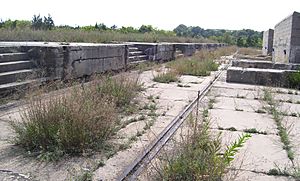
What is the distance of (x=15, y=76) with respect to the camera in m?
6.77

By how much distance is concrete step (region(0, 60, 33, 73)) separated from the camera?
6680mm

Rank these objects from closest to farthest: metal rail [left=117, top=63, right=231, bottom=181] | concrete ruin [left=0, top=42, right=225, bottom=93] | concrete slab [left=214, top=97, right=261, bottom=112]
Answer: metal rail [left=117, top=63, right=231, bottom=181] → concrete ruin [left=0, top=42, right=225, bottom=93] → concrete slab [left=214, top=97, right=261, bottom=112]

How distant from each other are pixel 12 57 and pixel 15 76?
68 centimetres

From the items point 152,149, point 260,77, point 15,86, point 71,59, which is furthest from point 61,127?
point 260,77

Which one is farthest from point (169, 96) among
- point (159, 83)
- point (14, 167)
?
point (14, 167)

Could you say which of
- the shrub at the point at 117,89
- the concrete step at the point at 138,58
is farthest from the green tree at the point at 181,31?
the shrub at the point at 117,89

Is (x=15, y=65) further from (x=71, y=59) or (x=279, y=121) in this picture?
(x=279, y=121)

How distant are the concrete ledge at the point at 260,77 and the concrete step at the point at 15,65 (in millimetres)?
7227

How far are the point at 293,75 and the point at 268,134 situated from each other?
21.6ft

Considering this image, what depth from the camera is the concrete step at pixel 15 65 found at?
21.9ft

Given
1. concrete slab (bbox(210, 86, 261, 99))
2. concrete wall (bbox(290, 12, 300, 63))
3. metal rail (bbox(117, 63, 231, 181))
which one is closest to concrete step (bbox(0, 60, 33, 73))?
metal rail (bbox(117, 63, 231, 181))

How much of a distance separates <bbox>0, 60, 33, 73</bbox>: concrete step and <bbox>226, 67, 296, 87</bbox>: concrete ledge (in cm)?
723

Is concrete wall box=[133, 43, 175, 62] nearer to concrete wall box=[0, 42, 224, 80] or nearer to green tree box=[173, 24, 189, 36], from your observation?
concrete wall box=[0, 42, 224, 80]

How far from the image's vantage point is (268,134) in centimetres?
524
